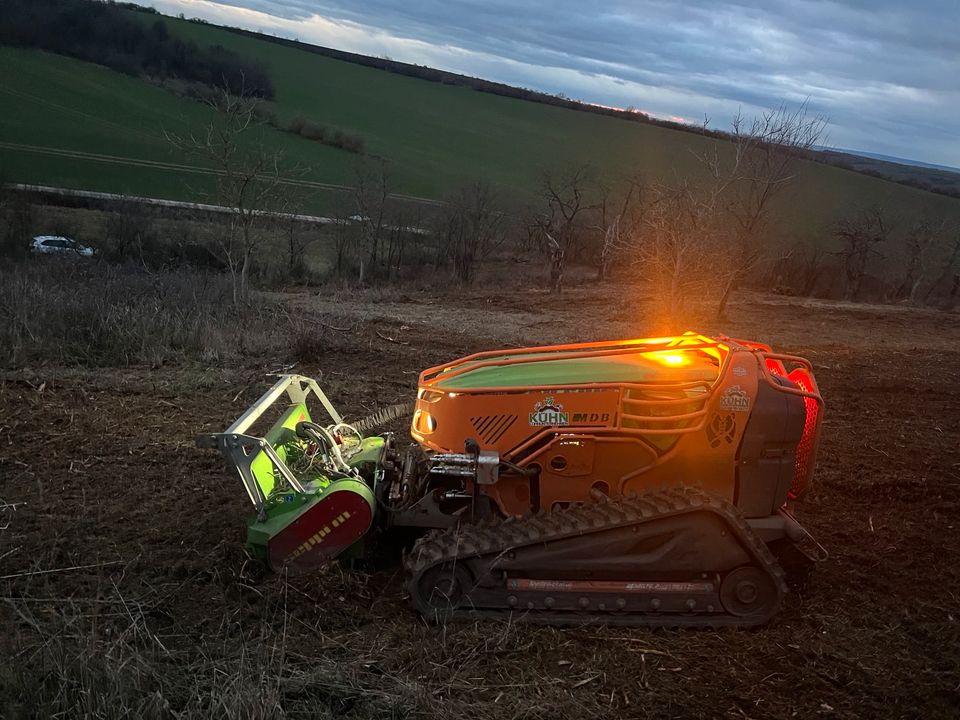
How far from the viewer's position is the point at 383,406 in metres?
8.56

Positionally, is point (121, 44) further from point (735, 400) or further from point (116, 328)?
point (735, 400)

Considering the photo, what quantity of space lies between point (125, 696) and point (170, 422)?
4927mm

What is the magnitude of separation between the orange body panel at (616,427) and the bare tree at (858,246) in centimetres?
3388

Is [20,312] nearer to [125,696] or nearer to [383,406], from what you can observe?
[383,406]

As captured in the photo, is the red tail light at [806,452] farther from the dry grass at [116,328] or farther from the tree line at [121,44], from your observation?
the tree line at [121,44]

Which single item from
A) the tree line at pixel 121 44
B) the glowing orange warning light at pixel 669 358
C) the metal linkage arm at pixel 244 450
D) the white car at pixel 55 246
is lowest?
the white car at pixel 55 246

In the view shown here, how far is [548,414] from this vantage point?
182 inches

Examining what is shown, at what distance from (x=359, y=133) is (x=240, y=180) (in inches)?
1456

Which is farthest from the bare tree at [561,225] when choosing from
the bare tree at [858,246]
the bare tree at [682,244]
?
the bare tree at [858,246]

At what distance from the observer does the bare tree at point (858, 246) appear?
3591 cm

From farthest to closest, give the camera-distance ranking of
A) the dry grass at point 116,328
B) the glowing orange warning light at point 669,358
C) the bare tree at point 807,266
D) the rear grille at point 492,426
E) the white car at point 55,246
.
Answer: the bare tree at point 807,266
the white car at point 55,246
the dry grass at point 116,328
the glowing orange warning light at point 669,358
the rear grille at point 492,426

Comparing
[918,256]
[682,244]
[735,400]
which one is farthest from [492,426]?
[918,256]

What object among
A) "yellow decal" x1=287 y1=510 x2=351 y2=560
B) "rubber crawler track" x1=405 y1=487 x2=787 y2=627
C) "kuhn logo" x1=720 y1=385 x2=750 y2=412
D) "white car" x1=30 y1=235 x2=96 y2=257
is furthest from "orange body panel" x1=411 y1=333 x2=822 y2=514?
"white car" x1=30 y1=235 x2=96 y2=257

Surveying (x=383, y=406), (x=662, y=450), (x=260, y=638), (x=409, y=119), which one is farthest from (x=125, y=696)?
(x=409, y=119)
